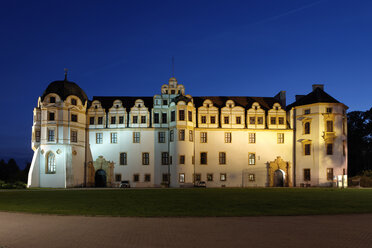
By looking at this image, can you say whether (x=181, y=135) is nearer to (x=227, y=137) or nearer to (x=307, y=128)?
(x=227, y=137)

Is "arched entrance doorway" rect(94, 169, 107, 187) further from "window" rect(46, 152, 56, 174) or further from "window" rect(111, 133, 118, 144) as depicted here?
"window" rect(46, 152, 56, 174)

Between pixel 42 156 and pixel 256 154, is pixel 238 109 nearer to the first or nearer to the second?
pixel 256 154

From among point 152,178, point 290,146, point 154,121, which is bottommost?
point 152,178

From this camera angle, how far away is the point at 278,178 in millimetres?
62875

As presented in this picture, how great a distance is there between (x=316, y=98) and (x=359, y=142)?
62.7 feet

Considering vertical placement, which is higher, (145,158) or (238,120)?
(238,120)

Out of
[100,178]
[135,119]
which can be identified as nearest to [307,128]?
[135,119]

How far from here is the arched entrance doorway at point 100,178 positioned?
60469mm

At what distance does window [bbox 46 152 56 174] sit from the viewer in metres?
56.3

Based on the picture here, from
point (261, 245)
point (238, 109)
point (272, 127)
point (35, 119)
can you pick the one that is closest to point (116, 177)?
point (35, 119)

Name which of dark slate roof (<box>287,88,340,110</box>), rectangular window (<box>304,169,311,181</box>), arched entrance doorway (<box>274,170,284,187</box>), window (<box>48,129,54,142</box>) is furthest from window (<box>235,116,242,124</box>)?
window (<box>48,129,54,142</box>)

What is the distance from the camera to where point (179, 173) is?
190ft

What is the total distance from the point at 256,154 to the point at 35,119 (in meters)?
33.6

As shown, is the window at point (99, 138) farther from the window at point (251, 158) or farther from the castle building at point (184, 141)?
the window at point (251, 158)
